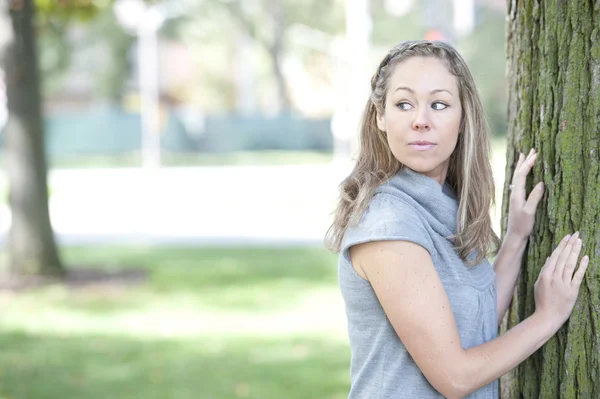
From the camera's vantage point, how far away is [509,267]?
7.81 ft

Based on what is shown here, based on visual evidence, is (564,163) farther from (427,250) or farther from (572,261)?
(427,250)

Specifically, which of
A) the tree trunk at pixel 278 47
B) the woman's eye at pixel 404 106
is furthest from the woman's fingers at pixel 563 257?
the tree trunk at pixel 278 47

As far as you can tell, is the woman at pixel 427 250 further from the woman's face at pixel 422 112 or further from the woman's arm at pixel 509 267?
the woman's arm at pixel 509 267

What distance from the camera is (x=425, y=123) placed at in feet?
6.66

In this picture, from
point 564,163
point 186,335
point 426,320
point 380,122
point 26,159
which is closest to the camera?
point 426,320

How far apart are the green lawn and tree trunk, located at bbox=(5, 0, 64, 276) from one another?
2.16 ft

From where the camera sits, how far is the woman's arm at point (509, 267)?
2.38 m

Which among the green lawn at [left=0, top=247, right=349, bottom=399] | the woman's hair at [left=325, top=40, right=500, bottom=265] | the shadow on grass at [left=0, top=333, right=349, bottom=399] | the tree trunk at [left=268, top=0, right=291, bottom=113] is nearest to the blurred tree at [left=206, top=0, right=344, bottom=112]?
the tree trunk at [left=268, top=0, right=291, bottom=113]

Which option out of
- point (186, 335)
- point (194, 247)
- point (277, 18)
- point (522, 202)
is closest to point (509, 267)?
point (522, 202)

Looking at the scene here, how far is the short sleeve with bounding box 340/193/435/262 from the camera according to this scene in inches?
75.6

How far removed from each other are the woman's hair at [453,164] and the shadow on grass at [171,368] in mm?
3529

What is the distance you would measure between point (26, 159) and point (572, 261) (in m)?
8.49

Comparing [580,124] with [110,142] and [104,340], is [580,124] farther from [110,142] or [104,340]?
[110,142]

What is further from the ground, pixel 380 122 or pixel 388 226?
pixel 380 122
